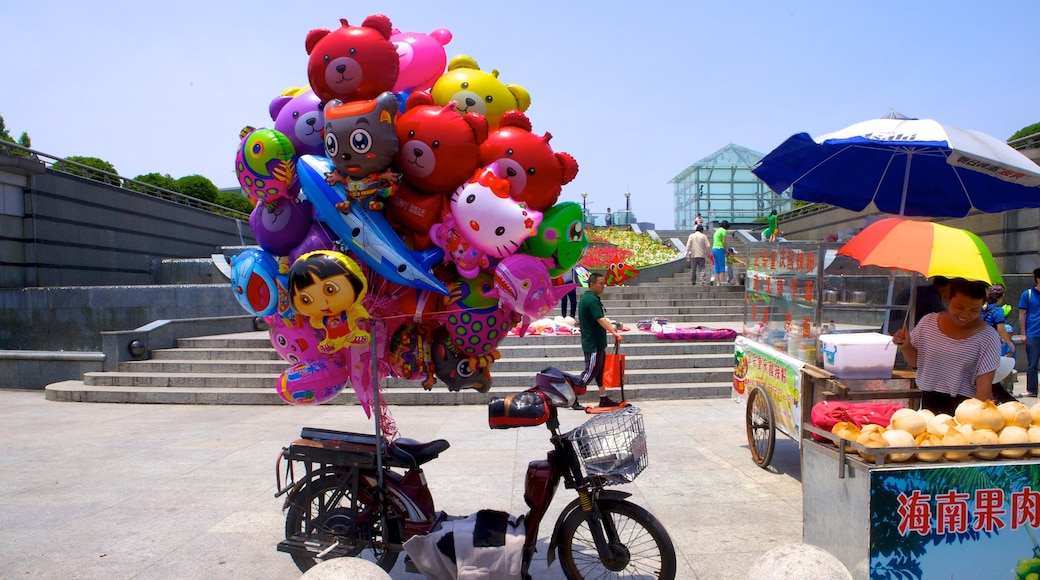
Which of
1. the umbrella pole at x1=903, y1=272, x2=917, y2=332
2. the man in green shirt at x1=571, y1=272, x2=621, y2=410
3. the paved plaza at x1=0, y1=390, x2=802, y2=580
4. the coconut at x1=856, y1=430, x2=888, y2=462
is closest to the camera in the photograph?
the coconut at x1=856, y1=430, x2=888, y2=462

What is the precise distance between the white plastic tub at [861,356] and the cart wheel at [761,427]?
3.22 ft

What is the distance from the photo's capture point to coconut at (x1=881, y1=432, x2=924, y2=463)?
3324 millimetres

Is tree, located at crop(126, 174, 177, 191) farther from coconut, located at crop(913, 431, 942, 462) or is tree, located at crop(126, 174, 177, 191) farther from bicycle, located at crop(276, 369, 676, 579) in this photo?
coconut, located at crop(913, 431, 942, 462)

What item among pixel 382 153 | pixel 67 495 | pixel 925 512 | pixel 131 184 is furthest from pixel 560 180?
pixel 131 184

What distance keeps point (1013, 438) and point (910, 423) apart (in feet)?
1.53

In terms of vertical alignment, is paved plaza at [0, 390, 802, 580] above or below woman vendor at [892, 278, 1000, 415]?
below

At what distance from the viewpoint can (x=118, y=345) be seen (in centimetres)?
1091

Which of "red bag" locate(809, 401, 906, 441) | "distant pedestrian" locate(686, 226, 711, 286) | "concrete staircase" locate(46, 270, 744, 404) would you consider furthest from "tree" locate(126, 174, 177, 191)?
"red bag" locate(809, 401, 906, 441)

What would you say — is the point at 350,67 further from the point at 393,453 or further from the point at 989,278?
the point at 989,278

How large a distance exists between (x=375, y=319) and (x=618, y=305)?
39.0ft

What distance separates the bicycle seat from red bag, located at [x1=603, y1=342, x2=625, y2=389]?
5.25m

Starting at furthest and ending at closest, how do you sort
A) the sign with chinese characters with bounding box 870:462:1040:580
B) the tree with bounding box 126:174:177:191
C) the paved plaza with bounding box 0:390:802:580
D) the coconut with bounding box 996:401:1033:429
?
1. the tree with bounding box 126:174:177:191
2. the paved plaza with bounding box 0:390:802:580
3. the coconut with bounding box 996:401:1033:429
4. the sign with chinese characters with bounding box 870:462:1040:580

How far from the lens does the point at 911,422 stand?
3543mm

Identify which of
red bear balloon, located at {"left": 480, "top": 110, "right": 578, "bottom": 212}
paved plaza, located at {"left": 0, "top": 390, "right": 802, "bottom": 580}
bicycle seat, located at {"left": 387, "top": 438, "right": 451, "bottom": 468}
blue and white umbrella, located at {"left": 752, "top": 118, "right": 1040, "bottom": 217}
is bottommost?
paved plaza, located at {"left": 0, "top": 390, "right": 802, "bottom": 580}
